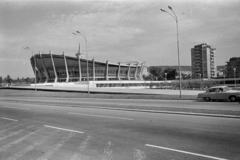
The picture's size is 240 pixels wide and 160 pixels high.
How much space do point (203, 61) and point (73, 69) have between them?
85942 millimetres

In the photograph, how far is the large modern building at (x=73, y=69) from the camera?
91.4 metres

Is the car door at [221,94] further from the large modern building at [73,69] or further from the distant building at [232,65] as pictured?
the distant building at [232,65]

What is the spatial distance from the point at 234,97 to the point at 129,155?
17598 mm

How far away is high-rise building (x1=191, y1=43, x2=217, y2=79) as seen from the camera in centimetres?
13338

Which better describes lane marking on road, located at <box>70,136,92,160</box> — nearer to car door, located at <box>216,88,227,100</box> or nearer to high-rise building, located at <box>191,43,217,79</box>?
car door, located at <box>216,88,227,100</box>

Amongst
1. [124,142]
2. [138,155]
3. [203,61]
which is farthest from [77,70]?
[138,155]

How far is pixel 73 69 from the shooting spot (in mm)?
94250

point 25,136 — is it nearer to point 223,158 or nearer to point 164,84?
point 223,158

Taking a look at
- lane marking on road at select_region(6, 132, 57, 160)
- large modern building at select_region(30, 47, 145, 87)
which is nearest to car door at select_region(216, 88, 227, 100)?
lane marking on road at select_region(6, 132, 57, 160)

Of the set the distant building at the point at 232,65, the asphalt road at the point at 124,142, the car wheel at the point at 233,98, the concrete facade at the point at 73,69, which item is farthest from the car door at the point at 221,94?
the distant building at the point at 232,65

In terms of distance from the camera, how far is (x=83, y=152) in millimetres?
6312

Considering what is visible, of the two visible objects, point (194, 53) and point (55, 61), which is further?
point (194, 53)

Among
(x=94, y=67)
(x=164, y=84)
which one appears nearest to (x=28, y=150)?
(x=164, y=84)

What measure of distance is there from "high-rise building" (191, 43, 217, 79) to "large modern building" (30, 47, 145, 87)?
183 ft
